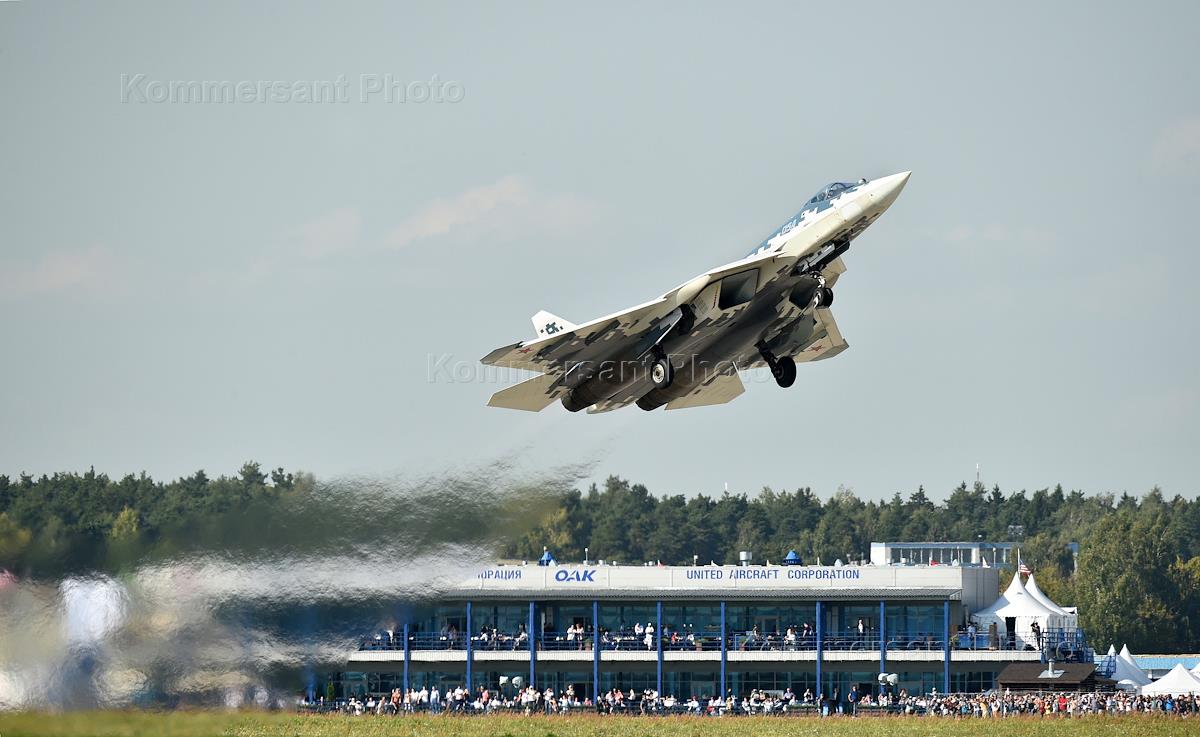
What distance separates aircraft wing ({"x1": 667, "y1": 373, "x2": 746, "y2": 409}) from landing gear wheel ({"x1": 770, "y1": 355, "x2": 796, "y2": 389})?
6.52ft

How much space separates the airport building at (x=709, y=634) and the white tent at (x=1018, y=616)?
0.16 meters

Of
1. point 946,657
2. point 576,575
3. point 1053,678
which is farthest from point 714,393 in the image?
point 946,657

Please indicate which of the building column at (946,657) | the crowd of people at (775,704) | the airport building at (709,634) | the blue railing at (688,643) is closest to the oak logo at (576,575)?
the airport building at (709,634)

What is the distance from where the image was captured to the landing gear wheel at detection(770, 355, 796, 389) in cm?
4141

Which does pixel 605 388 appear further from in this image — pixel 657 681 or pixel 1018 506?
pixel 1018 506

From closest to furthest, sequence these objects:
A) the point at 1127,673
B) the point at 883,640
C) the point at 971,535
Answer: the point at 883,640
the point at 1127,673
the point at 971,535

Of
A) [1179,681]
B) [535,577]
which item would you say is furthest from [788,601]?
[1179,681]

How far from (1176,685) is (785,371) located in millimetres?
36453

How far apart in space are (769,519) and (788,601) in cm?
9192

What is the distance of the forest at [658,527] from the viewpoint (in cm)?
3631

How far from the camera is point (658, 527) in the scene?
14462 centimetres

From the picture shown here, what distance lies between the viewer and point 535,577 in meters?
74.7

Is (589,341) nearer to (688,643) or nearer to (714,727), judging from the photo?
(714,727)

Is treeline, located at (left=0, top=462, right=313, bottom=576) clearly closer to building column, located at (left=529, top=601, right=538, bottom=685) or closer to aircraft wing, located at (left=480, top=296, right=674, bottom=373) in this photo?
aircraft wing, located at (left=480, top=296, right=674, bottom=373)
